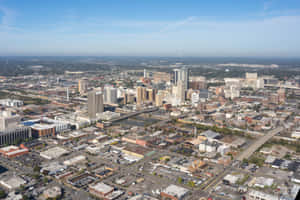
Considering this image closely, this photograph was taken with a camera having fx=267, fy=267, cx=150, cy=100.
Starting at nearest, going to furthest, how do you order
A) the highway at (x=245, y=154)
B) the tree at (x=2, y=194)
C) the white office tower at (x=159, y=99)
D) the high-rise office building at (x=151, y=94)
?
the tree at (x=2, y=194) < the highway at (x=245, y=154) < the white office tower at (x=159, y=99) < the high-rise office building at (x=151, y=94)

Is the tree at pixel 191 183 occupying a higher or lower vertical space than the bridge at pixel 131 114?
lower

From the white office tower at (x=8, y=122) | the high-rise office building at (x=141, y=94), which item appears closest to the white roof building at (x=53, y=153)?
the white office tower at (x=8, y=122)

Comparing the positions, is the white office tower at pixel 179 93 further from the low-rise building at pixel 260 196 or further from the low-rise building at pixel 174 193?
the low-rise building at pixel 260 196

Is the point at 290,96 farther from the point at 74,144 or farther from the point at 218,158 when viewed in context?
the point at 74,144

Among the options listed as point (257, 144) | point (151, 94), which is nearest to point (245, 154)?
point (257, 144)

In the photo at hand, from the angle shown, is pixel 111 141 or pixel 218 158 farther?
pixel 111 141

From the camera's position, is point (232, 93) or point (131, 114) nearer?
point (131, 114)

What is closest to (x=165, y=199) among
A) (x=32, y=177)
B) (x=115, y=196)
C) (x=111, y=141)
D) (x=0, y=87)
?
(x=115, y=196)

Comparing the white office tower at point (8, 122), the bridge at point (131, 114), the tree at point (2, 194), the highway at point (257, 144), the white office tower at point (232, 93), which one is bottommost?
the tree at point (2, 194)

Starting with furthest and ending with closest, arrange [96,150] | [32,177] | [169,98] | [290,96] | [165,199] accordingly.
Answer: [290,96] < [169,98] < [96,150] < [32,177] < [165,199]

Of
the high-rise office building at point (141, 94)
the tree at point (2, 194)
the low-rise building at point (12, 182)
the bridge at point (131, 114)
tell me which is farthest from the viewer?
the high-rise office building at point (141, 94)

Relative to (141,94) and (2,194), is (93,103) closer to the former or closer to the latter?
(141,94)
